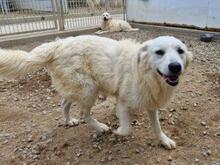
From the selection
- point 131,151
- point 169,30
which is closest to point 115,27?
point 169,30

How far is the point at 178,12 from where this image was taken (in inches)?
308

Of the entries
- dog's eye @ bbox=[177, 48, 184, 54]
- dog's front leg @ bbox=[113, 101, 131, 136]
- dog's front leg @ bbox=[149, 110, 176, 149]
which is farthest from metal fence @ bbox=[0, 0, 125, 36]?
dog's eye @ bbox=[177, 48, 184, 54]

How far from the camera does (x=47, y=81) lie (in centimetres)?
474

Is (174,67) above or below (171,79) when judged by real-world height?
above

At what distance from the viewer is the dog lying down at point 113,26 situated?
29.2ft

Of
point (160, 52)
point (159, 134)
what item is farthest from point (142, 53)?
point (159, 134)

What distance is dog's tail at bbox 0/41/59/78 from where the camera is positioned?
9.05 ft

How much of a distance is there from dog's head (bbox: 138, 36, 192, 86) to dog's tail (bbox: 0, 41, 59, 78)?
101 centimetres

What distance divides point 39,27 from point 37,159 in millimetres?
6283

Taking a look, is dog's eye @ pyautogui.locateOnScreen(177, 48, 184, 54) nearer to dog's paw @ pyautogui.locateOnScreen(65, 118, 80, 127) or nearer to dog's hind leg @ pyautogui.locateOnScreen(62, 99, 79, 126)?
dog's hind leg @ pyautogui.locateOnScreen(62, 99, 79, 126)

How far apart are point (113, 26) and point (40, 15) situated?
7.82ft

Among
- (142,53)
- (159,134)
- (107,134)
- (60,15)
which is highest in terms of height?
(142,53)

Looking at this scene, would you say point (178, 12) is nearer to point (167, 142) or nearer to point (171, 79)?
point (167, 142)

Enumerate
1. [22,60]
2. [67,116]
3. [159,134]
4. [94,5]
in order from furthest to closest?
[94,5]
[67,116]
[159,134]
[22,60]
